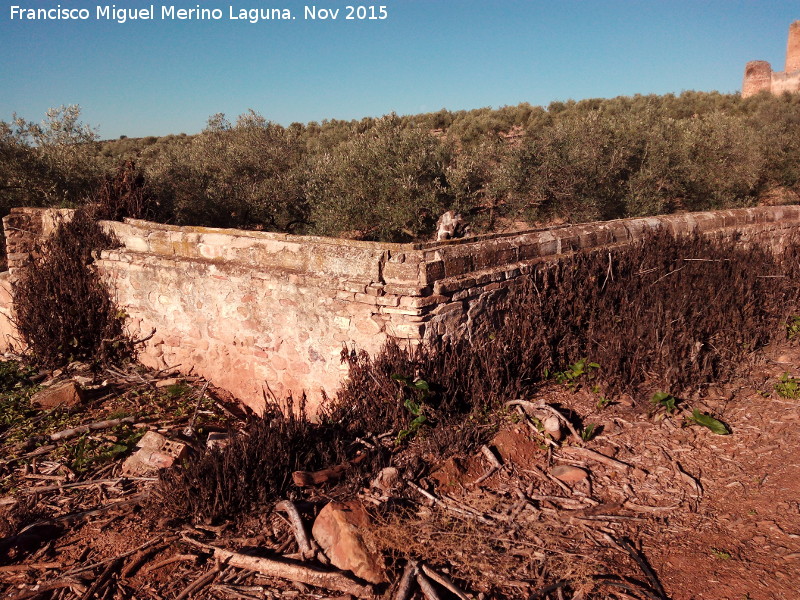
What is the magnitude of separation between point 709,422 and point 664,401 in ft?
1.17

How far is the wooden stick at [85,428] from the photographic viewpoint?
189 inches

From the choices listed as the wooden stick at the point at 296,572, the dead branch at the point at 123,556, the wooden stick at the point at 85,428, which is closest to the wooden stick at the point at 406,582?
the wooden stick at the point at 296,572

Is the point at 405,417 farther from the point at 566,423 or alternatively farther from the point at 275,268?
the point at 275,268

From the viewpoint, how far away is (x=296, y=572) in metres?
2.66

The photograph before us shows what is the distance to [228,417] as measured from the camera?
529 centimetres

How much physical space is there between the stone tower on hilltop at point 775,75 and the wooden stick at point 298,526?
1389 inches

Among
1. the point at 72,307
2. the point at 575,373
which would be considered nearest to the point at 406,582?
the point at 575,373

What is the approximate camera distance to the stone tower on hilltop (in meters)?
29.5

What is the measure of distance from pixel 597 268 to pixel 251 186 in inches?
364

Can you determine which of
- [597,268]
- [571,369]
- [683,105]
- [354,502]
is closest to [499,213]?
[597,268]

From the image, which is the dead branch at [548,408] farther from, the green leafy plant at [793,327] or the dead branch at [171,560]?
the green leafy plant at [793,327]

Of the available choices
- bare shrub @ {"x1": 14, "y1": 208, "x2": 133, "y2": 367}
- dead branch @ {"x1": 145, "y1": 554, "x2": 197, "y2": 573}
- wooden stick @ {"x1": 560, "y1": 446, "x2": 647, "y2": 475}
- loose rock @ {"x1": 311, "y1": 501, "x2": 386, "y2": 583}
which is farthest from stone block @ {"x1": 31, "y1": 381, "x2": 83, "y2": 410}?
wooden stick @ {"x1": 560, "y1": 446, "x2": 647, "y2": 475}

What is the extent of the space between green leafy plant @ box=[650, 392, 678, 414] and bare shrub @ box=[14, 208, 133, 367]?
5.61 metres

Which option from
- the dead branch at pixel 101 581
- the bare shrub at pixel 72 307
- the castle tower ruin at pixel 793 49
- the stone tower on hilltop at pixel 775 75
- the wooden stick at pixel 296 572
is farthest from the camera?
the castle tower ruin at pixel 793 49
